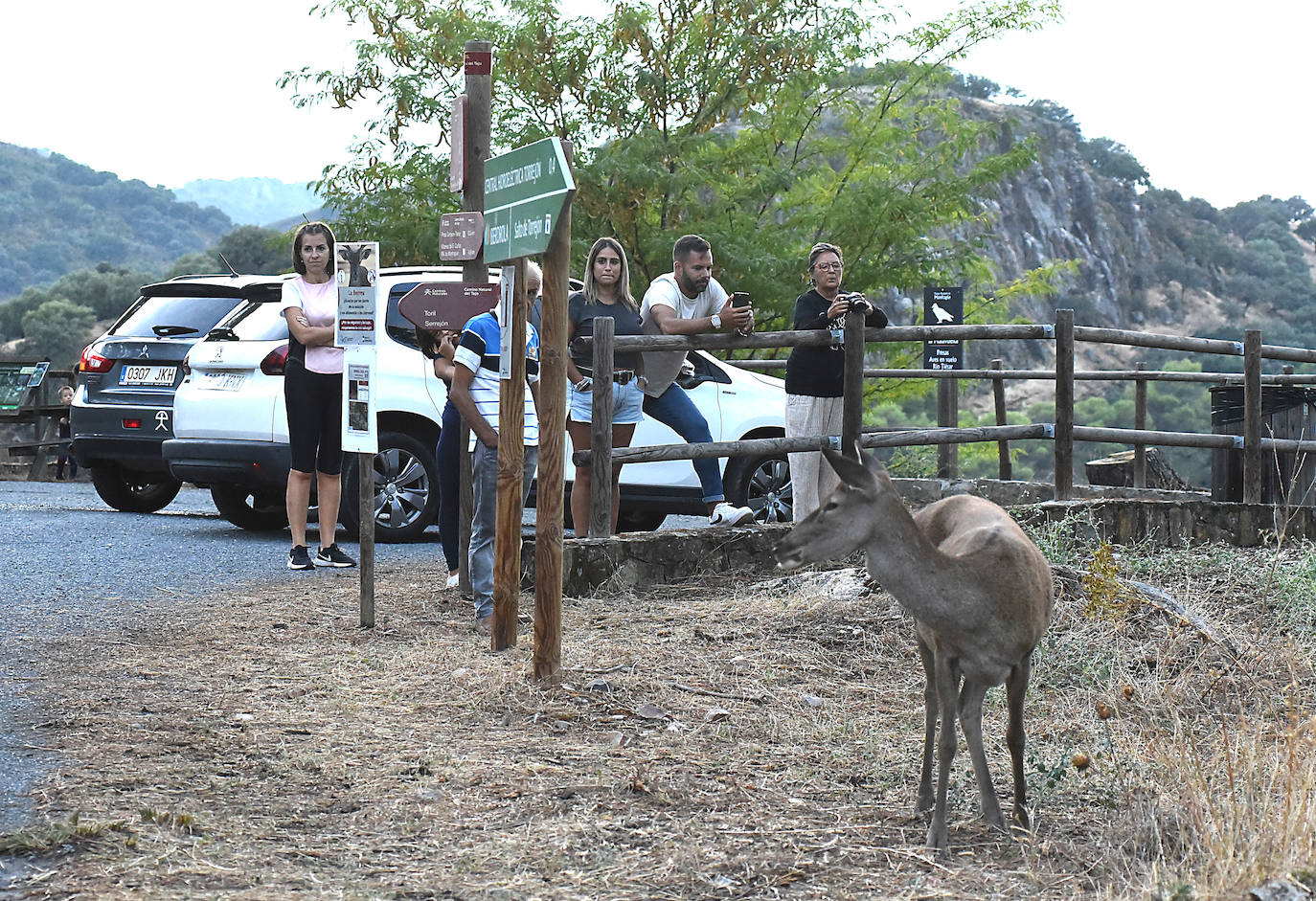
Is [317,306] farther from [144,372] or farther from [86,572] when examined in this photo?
[144,372]

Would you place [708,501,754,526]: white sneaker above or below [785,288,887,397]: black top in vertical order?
below

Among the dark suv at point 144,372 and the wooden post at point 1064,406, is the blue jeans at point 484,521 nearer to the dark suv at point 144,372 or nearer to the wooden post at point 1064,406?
the wooden post at point 1064,406

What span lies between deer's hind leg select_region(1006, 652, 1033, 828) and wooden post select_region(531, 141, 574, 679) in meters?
2.27

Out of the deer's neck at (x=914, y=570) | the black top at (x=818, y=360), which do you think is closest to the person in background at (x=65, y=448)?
the black top at (x=818, y=360)

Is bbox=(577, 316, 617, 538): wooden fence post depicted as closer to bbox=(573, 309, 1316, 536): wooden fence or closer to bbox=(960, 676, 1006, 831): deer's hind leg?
bbox=(573, 309, 1316, 536): wooden fence

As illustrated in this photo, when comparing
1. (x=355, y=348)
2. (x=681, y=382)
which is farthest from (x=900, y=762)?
(x=681, y=382)

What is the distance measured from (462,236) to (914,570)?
13.9 feet

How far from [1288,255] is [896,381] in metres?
77.8

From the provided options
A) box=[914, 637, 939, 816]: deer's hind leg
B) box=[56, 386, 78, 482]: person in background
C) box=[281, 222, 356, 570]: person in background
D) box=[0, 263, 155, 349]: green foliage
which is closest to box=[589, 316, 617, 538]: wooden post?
box=[281, 222, 356, 570]: person in background

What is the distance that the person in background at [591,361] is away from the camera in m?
8.66

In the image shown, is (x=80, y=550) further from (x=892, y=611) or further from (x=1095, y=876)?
(x=1095, y=876)

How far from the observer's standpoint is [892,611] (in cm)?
728

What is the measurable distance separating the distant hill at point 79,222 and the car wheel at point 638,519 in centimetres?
6977

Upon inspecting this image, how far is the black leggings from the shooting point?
357 inches
